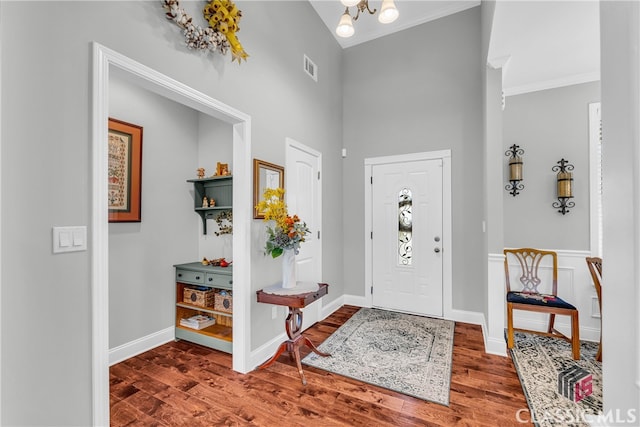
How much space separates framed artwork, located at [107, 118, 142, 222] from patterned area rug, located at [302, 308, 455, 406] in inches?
86.8

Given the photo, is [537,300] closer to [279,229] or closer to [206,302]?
[279,229]

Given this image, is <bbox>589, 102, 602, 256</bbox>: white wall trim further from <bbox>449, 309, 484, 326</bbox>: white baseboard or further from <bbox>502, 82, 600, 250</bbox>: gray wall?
<bbox>449, 309, 484, 326</bbox>: white baseboard

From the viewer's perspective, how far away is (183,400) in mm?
2092

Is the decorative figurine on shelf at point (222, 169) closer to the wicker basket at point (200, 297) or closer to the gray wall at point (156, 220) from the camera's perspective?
the gray wall at point (156, 220)

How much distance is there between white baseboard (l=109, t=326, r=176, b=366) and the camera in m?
2.60

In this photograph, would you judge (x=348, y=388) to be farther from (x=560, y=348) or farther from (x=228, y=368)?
(x=560, y=348)

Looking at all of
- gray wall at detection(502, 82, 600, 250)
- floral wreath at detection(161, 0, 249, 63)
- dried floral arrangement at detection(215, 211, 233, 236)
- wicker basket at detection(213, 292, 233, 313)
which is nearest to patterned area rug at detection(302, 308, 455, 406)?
wicker basket at detection(213, 292, 233, 313)

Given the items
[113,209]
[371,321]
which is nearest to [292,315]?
[371,321]

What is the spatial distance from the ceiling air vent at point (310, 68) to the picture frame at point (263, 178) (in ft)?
4.69

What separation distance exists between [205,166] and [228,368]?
7.36ft

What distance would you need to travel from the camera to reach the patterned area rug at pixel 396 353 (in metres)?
2.29

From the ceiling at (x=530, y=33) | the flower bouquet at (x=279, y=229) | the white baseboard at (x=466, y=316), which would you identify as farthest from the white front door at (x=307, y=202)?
the ceiling at (x=530, y=33)

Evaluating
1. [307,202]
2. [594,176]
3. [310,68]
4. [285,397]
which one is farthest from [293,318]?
[594,176]

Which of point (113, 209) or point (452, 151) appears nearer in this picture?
point (113, 209)
